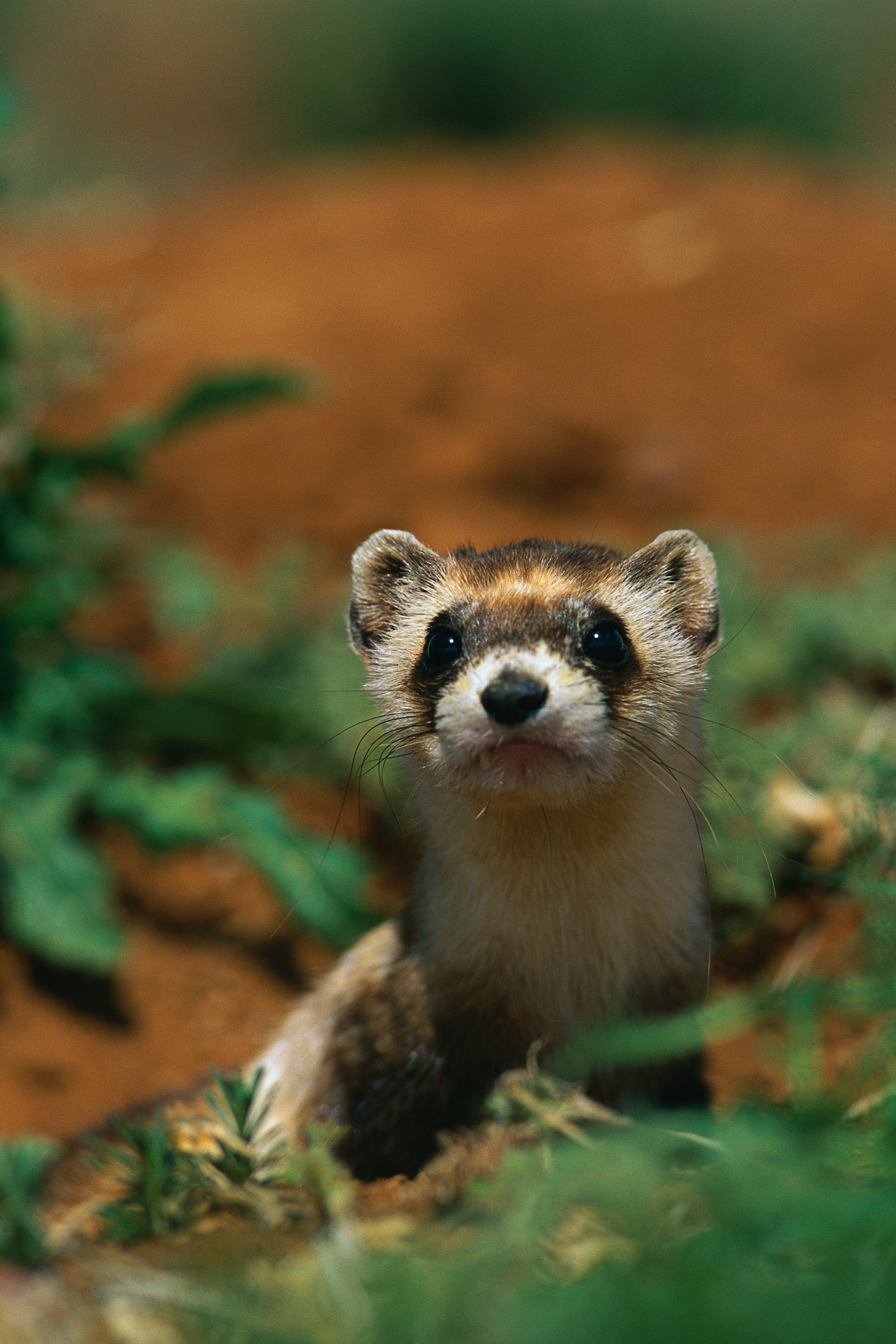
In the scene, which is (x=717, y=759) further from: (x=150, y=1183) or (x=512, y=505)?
(x=512, y=505)

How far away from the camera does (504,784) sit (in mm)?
2561

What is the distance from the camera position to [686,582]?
3172mm

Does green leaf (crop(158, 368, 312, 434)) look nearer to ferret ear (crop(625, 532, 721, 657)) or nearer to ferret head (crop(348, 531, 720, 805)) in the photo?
ferret head (crop(348, 531, 720, 805))

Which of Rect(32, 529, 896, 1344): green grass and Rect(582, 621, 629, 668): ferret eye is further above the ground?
Rect(582, 621, 629, 668): ferret eye

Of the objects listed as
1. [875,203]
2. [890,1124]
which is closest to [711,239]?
[875,203]

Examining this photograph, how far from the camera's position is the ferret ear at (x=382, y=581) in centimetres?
324

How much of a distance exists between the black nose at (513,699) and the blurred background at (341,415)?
6.38 feet

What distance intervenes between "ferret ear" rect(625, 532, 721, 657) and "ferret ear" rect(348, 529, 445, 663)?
53 centimetres

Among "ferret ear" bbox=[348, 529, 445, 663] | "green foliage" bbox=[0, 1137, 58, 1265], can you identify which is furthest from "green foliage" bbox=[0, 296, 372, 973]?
"green foliage" bbox=[0, 1137, 58, 1265]

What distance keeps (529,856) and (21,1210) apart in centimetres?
126

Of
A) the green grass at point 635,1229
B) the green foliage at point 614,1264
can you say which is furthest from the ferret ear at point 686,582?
the green foliage at point 614,1264

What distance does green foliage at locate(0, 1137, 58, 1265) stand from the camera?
6.88 feet

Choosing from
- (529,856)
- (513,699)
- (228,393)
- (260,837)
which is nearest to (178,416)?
(228,393)

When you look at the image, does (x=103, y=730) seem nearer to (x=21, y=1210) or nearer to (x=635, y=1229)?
(x=21, y=1210)
